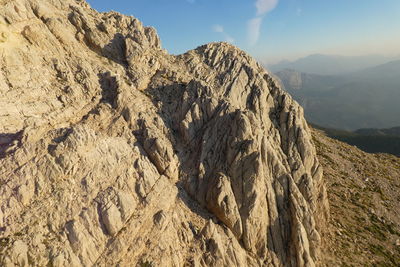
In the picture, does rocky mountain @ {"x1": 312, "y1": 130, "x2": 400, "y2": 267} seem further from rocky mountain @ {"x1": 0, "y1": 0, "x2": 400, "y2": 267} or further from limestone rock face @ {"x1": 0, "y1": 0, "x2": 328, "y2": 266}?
limestone rock face @ {"x1": 0, "y1": 0, "x2": 328, "y2": 266}

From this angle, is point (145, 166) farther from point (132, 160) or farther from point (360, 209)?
point (360, 209)

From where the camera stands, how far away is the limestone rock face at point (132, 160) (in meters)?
26.9

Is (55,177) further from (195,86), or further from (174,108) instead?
(195,86)

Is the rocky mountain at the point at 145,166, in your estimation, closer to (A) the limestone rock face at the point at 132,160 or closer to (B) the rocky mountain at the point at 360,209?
(A) the limestone rock face at the point at 132,160

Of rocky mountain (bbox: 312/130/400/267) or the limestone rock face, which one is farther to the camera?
rocky mountain (bbox: 312/130/400/267)

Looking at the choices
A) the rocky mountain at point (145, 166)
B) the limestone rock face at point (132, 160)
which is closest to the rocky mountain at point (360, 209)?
the rocky mountain at point (145, 166)

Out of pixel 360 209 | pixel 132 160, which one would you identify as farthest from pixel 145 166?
pixel 360 209

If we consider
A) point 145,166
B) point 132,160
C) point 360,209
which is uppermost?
point 132,160

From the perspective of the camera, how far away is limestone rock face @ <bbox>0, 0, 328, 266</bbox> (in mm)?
26891

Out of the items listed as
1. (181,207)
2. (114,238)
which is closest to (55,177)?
(114,238)

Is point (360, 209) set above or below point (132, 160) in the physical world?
below

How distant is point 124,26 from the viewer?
5684cm

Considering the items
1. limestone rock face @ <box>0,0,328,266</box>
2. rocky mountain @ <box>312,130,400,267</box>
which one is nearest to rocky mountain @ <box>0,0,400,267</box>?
limestone rock face @ <box>0,0,328,266</box>

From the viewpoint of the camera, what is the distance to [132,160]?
1318 inches
